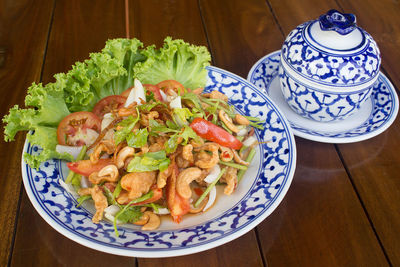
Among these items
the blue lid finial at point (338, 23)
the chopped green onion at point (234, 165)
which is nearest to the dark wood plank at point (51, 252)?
the chopped green onion at point (234, 165)

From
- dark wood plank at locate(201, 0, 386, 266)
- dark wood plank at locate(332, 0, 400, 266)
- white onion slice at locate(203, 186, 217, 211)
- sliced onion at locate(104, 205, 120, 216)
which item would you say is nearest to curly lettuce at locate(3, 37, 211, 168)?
sliced onion at locate(104, 205, 120, 216)

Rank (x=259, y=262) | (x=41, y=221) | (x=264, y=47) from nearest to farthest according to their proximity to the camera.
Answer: (x=259, y=262) → (x=41, y=221) → (x=264, y=47)

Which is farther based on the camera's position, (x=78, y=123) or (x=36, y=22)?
(x=36, y=22)

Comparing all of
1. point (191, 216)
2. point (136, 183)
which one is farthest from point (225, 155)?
point (136, 183)

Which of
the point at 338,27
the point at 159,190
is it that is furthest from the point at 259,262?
the point at 338,27

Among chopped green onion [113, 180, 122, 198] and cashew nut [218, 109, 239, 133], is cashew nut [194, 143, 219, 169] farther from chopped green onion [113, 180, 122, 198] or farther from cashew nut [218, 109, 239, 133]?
chopped green onion [113, 180, 122, 198]

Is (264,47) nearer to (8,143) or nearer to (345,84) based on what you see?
(345,84)

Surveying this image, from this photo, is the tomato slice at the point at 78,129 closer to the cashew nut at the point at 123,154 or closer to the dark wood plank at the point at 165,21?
the cashew nut at the point at 123,154
